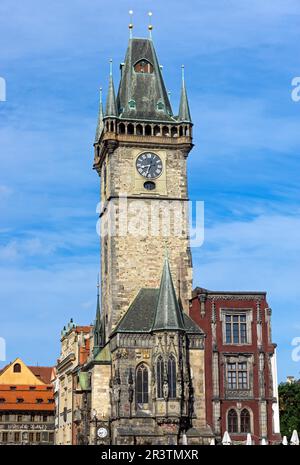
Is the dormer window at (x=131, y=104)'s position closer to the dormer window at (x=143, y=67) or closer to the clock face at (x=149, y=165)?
the dormer window at (x=143, y=67)

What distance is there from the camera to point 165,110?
7838 centimetres

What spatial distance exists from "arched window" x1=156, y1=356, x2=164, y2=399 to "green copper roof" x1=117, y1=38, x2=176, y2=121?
23.9 m

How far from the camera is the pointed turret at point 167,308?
218 ft

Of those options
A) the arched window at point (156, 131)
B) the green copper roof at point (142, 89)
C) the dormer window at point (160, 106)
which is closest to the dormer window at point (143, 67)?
the green copper roof at point (142, 89)

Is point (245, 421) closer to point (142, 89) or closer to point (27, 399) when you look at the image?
point (142, 89)

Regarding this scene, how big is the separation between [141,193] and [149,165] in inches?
115

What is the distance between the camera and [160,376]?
65438 mm

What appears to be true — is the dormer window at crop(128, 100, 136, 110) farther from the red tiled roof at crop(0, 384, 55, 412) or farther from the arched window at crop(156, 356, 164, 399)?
the red tiled roof at crop(0, 384, 55, 412)

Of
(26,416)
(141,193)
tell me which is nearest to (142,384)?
(141,193)

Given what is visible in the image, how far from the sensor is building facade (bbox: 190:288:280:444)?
222ft

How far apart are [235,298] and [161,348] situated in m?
8.45
